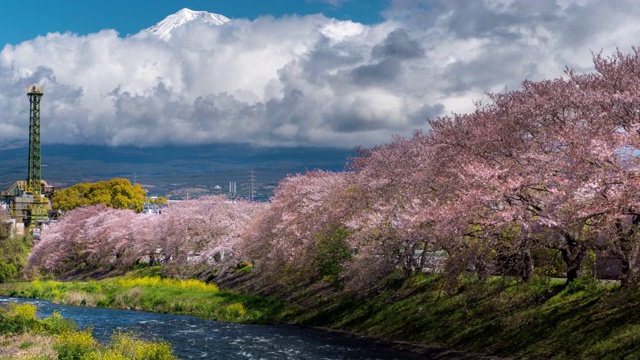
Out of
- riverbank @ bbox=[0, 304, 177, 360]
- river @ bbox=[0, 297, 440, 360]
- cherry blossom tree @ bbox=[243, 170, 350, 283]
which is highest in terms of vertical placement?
cherry blossom tree @ bbox=[243, 170, 350, 283]

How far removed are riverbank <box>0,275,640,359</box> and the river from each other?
8.00 ft

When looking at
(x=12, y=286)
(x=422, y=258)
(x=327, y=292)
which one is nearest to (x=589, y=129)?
(x=422, y=258)

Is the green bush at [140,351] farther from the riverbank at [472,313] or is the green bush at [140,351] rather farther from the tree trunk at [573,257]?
the tree trunk at [573,257]

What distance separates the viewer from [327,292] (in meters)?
62.0

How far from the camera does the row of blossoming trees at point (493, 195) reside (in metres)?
32.8

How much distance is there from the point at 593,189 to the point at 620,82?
8660 mm

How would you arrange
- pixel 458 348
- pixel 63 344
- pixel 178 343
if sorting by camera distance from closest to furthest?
1. pixel 63 344
2. pixel 458 348
3. pixel 178 343

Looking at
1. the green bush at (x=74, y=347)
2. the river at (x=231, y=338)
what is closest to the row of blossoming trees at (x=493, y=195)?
the river at (x=231, y=338)

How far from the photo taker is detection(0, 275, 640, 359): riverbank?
34812 mm

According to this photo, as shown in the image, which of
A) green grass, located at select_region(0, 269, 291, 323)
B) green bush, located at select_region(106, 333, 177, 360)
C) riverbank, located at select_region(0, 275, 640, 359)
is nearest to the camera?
green bush, located at select_region(106, 333, 177, 360)

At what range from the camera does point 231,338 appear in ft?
158

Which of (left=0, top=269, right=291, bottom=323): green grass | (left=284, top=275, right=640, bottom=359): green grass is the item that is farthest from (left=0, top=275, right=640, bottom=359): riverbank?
(left=0, top=269, right=291, bottom=323): green grass

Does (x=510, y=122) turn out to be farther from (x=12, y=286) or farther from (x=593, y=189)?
(x=12, y=286)

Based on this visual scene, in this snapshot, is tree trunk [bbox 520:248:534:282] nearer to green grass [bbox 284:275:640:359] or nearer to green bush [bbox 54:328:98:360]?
green grass [bbox 284:275:640:359]
